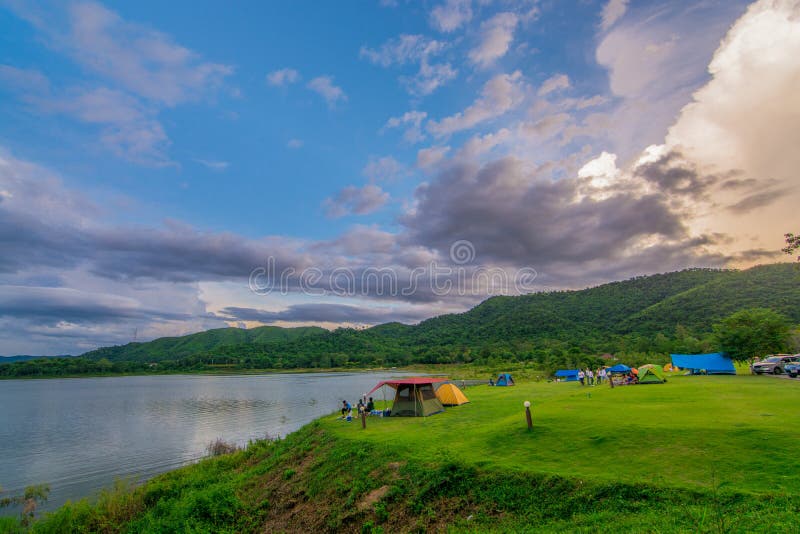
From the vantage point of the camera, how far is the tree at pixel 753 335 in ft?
137

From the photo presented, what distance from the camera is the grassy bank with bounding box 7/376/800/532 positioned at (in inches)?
394

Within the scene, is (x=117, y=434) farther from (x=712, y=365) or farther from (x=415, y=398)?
(x=712, y=365)

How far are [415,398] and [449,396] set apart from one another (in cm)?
495

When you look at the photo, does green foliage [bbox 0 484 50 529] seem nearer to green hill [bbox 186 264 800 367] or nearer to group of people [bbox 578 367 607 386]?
group of people [bbox 578 367 607 386]

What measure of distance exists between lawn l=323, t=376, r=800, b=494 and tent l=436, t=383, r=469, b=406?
7722 mm

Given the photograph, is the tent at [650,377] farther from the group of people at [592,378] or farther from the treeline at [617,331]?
the treeline at [617,331]

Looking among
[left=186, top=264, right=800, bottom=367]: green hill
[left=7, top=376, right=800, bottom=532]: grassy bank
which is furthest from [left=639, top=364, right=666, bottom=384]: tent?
[left=186, top=264, right=800, bottom=367]: green hill

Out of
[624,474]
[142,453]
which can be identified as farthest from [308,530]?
[142,453]

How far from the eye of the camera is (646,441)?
13.8 meters

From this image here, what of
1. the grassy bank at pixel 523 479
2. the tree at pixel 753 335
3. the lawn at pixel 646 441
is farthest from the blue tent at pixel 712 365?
the lawn at pixel 646 441

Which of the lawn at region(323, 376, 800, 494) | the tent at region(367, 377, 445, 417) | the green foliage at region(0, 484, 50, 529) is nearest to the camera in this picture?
the lawn at region(323, 376, 800, 494)

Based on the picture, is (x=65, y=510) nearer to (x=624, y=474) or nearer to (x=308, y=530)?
(x=308, y=530)

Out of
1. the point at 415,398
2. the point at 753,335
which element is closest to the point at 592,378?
the point at 753,335

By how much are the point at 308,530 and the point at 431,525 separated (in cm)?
546
